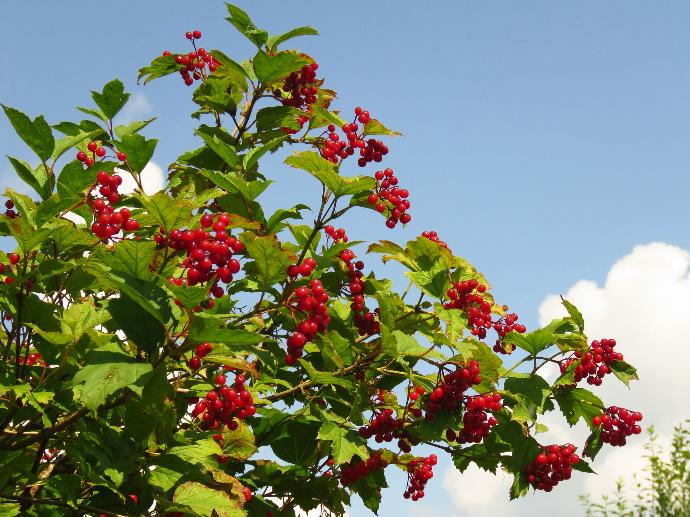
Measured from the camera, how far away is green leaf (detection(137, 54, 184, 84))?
6.79m

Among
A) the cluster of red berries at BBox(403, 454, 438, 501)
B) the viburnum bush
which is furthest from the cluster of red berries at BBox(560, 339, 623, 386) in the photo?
the cluster of red berries at BBox(403, 454, 438, 501)

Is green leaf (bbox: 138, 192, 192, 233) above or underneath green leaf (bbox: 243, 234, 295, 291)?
underneath

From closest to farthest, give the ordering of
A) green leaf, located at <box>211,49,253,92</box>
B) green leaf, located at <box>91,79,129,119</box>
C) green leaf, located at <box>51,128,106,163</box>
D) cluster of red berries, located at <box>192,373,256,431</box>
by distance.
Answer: cluster of red berries, located at <box>192,373,256,431</box> → green leaf, located at <box>51,128,106,163</box> → green leaf, located at <box>91,79,129,119</box> → green leaf, located at <box>211,49,253,92</box>

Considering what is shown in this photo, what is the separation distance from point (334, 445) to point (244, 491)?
0.61m

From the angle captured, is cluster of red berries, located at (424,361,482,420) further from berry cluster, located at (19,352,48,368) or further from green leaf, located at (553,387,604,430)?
berry cluster, located at (19,352,48,368)

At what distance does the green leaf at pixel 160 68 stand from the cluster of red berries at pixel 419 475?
398 centimetres

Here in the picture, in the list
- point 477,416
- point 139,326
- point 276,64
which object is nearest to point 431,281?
point 477,416

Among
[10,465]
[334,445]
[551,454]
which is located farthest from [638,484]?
[10,465]

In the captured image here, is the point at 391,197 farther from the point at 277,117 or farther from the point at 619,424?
the point at 619,424

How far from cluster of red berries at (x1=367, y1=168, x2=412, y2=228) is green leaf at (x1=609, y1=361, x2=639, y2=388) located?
1.83 m

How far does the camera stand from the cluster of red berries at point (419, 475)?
5859 mm

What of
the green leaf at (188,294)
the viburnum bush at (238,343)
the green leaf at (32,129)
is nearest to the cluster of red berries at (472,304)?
the viburnum bush at (238,343)

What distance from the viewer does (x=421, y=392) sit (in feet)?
18.5

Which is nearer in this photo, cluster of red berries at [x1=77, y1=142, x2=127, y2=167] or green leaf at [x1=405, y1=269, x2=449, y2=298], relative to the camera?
cluster of red berries at [x1=77, y1=142, x2=127, y2=167]
